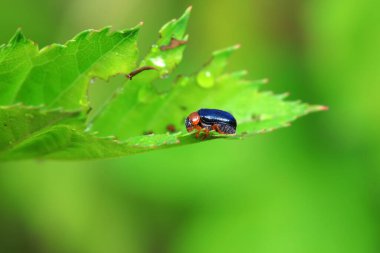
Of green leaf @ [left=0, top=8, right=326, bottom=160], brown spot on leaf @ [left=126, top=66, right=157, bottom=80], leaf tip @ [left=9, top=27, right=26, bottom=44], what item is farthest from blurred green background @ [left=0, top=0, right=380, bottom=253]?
leaf tip @ [left=9, top=27, right=26, bottom=44]

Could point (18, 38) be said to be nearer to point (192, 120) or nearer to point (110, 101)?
point (110, 101)

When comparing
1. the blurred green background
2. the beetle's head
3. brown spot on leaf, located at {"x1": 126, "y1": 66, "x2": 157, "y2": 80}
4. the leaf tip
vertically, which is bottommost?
the leaf tip

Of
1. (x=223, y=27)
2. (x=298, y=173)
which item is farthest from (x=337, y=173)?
(x=223, y=27)

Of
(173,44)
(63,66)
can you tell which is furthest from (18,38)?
(173,44)

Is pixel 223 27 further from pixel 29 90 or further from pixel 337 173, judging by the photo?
pixel 29 90

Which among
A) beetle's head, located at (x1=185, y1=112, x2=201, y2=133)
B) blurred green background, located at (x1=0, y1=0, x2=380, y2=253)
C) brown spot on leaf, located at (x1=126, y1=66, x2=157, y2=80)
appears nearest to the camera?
brown spot on leaf, located at (x1=126, y1=66, x2=157, y2=80)

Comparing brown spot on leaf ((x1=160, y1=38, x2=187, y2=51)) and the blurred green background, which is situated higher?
the blurred green background

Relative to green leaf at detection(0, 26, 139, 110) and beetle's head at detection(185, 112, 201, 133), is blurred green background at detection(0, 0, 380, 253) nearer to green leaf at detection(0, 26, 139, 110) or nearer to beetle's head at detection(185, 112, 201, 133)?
beetle's head at detection(185, 112, 201, 133)
